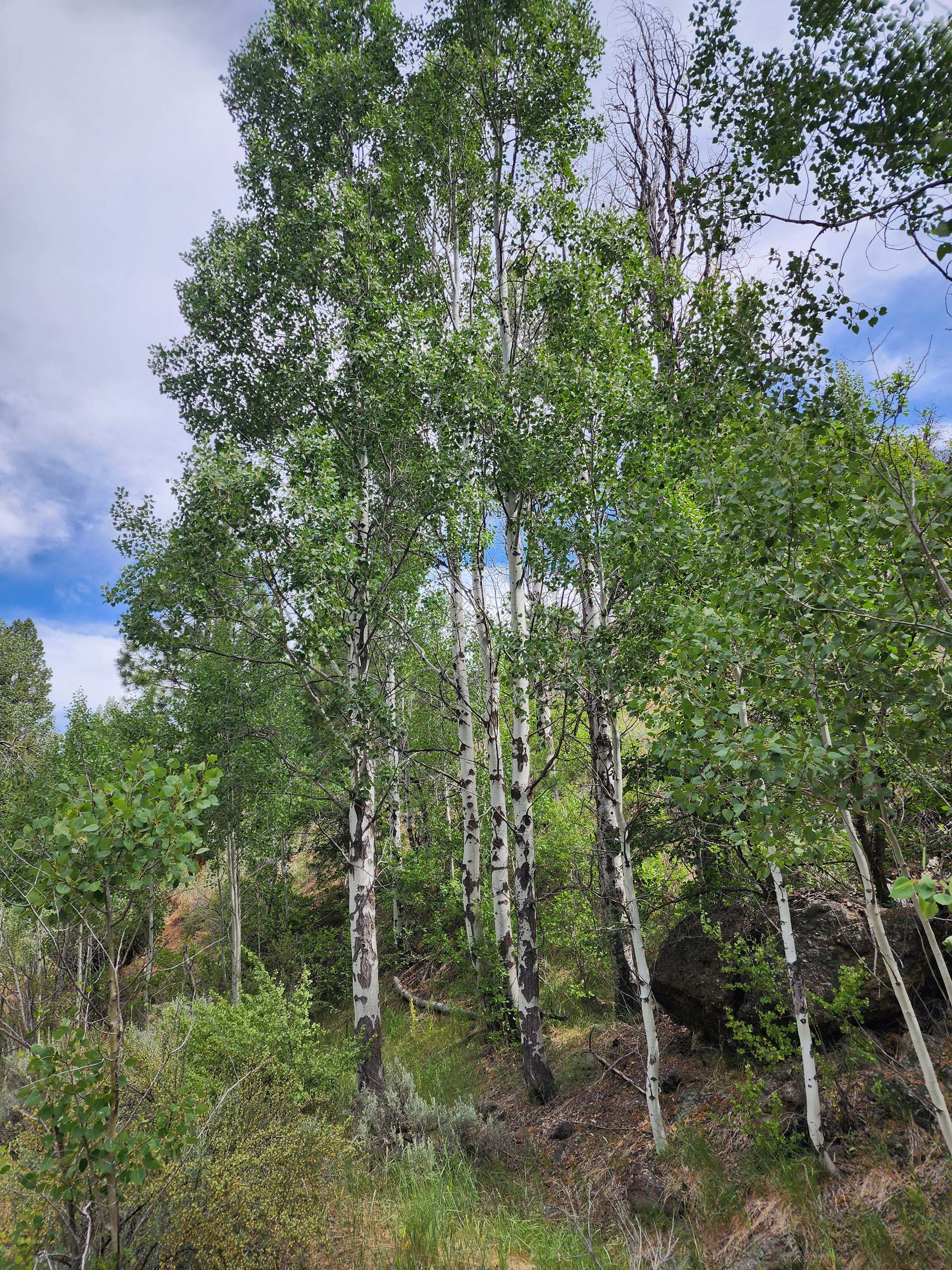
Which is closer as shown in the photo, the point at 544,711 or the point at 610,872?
the point at 610,872

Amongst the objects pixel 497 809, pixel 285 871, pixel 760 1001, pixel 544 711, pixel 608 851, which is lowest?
pixel 760 1001

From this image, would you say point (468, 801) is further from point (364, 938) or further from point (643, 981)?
point (643, 981)

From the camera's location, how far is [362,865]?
8281 millimetres

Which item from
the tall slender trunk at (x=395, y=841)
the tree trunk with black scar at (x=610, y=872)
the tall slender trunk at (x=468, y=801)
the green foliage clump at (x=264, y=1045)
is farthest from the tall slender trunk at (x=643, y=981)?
the tall slender trunk at (x=395, y=841)

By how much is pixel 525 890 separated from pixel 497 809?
3.86 ft

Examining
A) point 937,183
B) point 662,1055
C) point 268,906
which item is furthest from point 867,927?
point 268,906

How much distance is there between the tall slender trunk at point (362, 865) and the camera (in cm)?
782

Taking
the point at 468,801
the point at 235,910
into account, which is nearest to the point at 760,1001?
the point at 468,801

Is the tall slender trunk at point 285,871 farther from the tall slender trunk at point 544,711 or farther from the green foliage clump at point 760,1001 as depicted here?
the green foliage clump at point 760,1001

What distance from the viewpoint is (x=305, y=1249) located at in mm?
4230

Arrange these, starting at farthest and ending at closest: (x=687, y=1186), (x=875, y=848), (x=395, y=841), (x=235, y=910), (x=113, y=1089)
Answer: (x=395, y=841)
(x=235, y=910)
(x=875, y=848)
(x=687, y=1186)
(x=113, y=1089)

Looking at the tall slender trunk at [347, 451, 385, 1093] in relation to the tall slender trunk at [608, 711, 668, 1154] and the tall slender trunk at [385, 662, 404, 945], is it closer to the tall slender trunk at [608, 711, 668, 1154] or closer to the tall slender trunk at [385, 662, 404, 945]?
the tall slender trunk at [385, 662, 404, 945]

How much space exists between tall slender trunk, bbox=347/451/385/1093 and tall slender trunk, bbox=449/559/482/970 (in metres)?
1.72

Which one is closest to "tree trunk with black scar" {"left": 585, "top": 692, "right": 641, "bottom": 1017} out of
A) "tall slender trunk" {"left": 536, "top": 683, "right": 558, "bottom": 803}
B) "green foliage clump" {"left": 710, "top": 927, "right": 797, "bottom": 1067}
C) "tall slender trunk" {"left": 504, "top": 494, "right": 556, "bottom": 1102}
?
"tall slender trunk" {"left": 536, "top": 683, "right": 558, "bottom": 803}
